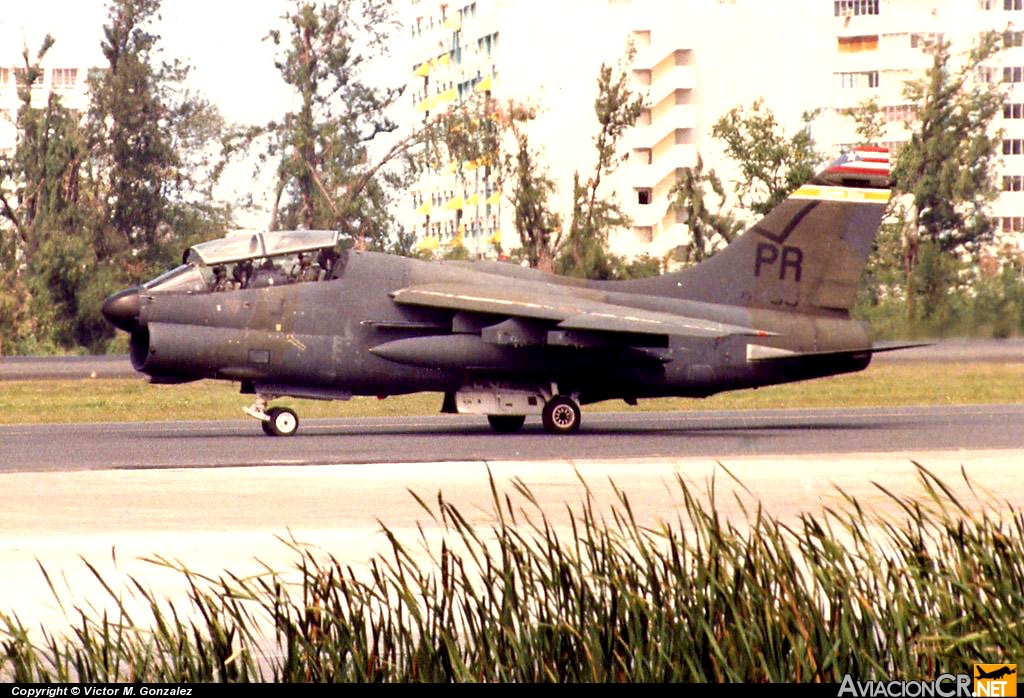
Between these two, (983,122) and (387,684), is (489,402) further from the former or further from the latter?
(983,122)

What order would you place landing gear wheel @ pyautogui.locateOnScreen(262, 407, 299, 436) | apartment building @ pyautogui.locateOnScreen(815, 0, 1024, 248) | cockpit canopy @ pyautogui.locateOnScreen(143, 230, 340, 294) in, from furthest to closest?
apartment building @ pyautogui.locateOnScreen(815, 0, 1024, 248) → landing gear wheel @ pyautogui.locateOnScreen(262, 407, 299, 436) → cockpit canopy @ pyautogui.locateOnScreen(143, 230, 340, 294)

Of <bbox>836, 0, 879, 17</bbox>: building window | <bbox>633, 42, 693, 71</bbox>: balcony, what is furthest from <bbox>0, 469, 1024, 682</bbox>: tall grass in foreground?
<bbox>836, 0, 879, 17</bbox>: building window

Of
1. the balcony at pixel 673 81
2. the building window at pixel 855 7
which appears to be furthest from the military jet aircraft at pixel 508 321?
the building window at pixel 855 7

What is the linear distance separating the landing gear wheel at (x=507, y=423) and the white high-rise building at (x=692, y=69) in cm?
8236

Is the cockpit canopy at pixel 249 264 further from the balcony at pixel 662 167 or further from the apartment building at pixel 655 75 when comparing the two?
the balcony at pixel 662 167

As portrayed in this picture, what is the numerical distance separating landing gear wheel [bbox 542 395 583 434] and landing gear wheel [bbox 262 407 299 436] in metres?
3.52

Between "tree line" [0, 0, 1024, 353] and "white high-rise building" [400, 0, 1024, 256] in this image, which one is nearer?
"tree line" [0, 0, 1024, 353]

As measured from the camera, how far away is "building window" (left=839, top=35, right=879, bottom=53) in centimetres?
12112

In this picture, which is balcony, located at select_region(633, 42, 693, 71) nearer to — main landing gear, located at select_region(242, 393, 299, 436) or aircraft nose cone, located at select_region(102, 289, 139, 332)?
main landing gear, located at select_region(242, 393, 299, 436)

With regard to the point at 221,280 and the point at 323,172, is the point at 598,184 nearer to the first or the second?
the point at 323,172

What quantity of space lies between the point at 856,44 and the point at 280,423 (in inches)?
4031

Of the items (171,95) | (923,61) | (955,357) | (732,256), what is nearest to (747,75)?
(923,61)

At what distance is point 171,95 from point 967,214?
37.1 metres

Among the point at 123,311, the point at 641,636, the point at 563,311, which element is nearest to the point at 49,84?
the point at 123,311
